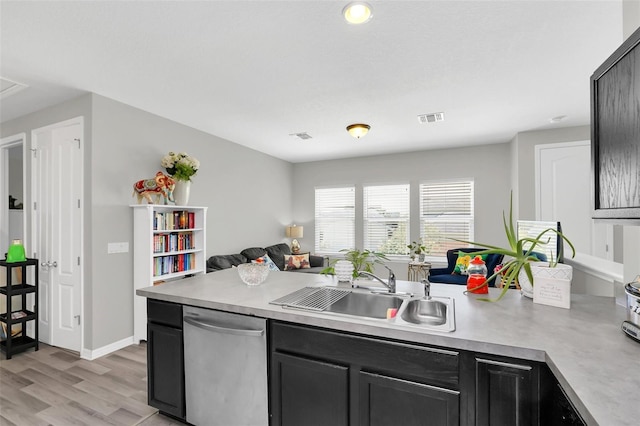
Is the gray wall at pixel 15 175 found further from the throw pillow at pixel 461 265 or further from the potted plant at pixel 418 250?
the throw pillow at pixel 461 265

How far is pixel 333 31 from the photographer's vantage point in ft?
6.73

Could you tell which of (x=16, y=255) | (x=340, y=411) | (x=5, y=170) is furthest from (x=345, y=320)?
(x=5, y=170)

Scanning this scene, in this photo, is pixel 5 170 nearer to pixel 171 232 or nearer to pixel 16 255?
pixel 16 255

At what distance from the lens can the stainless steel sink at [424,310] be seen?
1.65 m

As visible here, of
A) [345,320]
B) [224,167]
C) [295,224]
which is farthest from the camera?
[295,224]

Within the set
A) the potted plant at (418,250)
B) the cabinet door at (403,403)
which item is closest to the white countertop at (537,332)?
the cabinet door at (403,403)

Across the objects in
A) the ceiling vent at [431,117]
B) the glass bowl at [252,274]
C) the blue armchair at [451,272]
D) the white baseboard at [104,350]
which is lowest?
the white baseboard at [104,350]

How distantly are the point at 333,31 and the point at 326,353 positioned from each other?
6.61 ft

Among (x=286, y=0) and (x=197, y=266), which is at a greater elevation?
(x=286, y=0)

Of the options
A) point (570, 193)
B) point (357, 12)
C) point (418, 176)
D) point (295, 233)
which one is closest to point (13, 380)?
point (357, 12)

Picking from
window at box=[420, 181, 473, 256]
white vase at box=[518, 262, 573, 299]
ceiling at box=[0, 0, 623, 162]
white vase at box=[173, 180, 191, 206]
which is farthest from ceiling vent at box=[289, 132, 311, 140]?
white vase at box=[518, 262, 573, 299]

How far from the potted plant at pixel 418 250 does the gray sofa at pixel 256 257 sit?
1.61 m

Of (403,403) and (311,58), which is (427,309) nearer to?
(403,403)

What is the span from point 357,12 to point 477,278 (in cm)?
179
